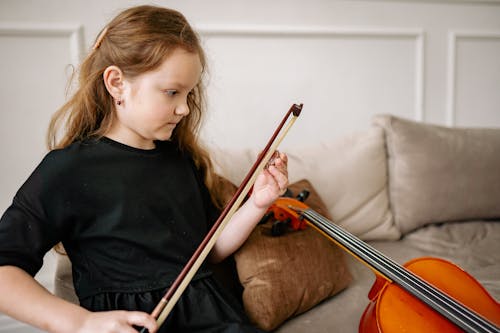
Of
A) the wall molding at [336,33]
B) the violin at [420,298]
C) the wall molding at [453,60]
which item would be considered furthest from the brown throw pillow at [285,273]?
the wall molding at [453,60]

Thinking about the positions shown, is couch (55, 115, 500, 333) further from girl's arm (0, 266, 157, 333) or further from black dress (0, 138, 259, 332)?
girl's arm (0, 266, 157, 333)

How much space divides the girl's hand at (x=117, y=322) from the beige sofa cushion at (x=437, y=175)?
106 cm

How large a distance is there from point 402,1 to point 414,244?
3.16ft

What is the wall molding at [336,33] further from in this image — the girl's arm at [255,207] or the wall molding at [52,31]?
the girl's arm at [255,207]

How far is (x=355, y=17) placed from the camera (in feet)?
5.61

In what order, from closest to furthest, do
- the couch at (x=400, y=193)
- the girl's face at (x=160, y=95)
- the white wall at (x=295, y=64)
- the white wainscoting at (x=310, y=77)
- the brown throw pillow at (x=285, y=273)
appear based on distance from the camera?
the girl's face at (x=160, y=95) < the brown throw pillow at (x=285, y=273) < the couch at (x=400, y=193) < the white wall at (x=295, y=64) < the white wainscoting at (x=310, y=77)

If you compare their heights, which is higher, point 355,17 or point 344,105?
point 355,17

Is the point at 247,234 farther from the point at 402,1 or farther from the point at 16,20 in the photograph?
the point at 402,1

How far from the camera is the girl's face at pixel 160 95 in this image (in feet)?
2.74

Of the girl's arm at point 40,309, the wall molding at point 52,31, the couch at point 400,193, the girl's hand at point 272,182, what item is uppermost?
the wall molding at point 52,31

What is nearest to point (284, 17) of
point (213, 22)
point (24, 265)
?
point (213, 22)

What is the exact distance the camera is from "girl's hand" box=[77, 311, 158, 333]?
0.62 metres

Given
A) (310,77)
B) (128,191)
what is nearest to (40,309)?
(128,191)

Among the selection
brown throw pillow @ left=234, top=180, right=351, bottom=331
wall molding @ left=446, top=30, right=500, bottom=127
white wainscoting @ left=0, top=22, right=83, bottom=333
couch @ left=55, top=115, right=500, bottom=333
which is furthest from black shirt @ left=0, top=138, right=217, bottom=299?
wall molding @ left=446, top=30, right=500, bottom=127
